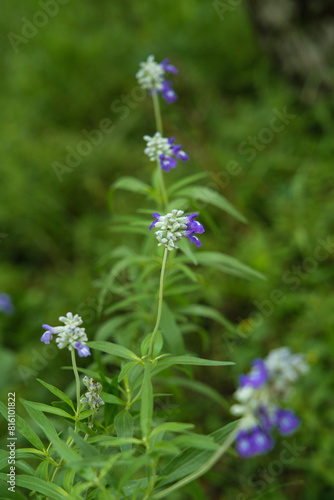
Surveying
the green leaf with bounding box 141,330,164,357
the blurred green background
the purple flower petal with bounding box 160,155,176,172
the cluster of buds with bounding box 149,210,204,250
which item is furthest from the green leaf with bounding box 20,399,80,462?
the blurred green background

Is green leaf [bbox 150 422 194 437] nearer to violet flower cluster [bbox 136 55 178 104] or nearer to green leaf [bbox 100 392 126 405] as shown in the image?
green leaf [bbox 100 392 126 405]

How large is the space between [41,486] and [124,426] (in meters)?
0.31

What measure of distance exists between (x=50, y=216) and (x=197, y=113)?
5.59 ft

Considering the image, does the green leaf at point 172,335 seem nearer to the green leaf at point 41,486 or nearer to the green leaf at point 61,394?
the green leaf at point 61,394

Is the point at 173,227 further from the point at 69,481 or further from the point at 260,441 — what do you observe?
the point at 69,481

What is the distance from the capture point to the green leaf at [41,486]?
154 cm

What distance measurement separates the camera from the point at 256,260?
3875mm

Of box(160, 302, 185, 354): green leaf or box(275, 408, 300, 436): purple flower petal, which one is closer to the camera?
box(275, 408, 300, 436): purple flower petal

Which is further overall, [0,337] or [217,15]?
[217,15]

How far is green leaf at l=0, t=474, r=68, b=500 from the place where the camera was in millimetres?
1537

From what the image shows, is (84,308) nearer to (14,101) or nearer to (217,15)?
(14,101)

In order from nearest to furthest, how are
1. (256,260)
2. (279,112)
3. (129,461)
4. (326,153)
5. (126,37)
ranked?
1. (129,461)
2. (256,260)
3. (326,153)
4. (279,112)
5. (126,37)

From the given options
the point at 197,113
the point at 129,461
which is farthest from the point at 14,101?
the point at 129,461

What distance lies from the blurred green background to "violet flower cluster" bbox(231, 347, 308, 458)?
1.79 meters
